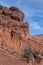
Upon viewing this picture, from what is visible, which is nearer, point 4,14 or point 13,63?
point 13,63

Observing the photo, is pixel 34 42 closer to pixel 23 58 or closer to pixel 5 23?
pixel 5 23

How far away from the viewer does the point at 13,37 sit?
3959cm

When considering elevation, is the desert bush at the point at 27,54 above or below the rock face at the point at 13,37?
below

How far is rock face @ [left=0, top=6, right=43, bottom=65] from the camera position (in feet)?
104

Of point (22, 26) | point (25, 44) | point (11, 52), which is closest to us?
point (11, 52)

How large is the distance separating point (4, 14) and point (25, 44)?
5.59 m

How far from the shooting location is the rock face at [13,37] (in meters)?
31.8

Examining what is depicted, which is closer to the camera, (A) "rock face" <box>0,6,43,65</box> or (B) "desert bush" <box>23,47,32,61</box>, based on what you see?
(A) "rock face" <box>0,6,43,65</box>

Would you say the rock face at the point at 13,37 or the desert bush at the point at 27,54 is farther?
the desert bush at the point at 27,54

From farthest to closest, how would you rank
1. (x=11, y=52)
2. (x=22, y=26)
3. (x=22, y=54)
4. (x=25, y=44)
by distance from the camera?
(x=22, y=26) < (x=25, y=44) < (x=22, y=54) < (x=11, y=52)

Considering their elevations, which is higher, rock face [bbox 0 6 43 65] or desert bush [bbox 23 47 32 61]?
rock face [bbox 0 6 43 65]

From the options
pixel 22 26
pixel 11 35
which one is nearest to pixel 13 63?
pixel 11 35

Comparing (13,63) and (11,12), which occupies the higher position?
(11,12)

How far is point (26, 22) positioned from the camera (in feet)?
154
